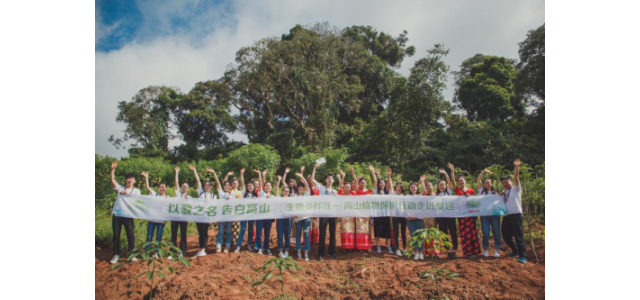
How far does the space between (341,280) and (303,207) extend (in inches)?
45.0

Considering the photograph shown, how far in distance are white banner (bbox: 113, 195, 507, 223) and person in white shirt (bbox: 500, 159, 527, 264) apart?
18 cm

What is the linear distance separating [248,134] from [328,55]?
20.1ft

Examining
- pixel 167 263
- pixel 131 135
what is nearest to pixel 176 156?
pixel 131 135

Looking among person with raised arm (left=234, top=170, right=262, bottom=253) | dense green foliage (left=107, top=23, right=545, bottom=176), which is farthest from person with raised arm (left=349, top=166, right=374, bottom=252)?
dense green foliage (left=107, top=23, right=545, bottom=176)

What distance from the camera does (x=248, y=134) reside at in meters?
19.5

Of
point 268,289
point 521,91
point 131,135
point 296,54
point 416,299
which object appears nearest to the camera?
point 416,299

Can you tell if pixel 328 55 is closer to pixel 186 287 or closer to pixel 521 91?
pixel 521 91

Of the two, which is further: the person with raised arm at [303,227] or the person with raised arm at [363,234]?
the person with raised arm at [363,234]

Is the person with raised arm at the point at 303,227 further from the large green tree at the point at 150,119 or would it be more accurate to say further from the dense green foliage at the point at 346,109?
the large green tree at the point at 150,119

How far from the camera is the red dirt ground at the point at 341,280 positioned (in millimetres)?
4293

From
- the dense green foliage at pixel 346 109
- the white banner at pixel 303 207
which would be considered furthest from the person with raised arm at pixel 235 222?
the dense green foliage at pixel 346 109

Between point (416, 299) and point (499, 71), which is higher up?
point (499, 71)

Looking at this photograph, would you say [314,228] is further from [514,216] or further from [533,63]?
[533,63]

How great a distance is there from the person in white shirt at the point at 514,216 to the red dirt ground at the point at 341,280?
238mm
